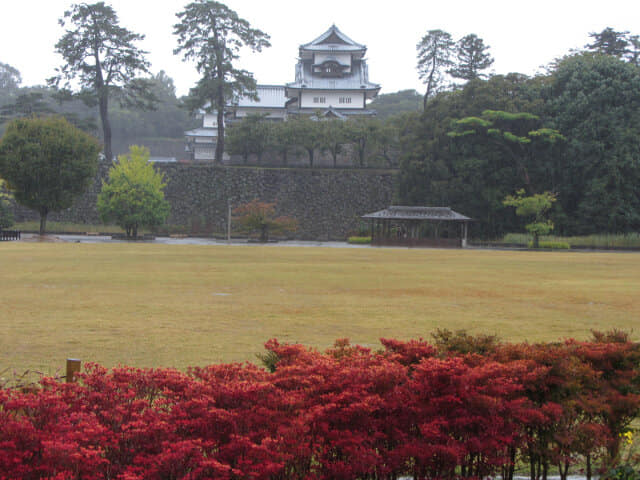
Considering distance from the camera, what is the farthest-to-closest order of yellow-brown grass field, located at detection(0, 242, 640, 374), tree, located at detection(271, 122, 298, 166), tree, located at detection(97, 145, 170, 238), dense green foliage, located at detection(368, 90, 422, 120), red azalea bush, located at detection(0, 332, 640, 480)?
dense green foliage, located at detection(368, 90, 422, 120), tree, located at detection(271, 122, 298, 166), tree, located at detection(97, 145, 170, 238), yellow-brown grass field, located at detection(0, 242, 640, 374), red azalea bush, located at detection(0, 332, 640, 480)

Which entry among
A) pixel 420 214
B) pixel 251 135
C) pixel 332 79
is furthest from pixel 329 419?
pixel 332 79

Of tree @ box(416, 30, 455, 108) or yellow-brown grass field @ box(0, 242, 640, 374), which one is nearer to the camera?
yellow-brown grass field @ box(0, 242, 640, 374)

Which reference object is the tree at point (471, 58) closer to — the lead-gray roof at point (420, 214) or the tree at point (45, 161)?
the lead-gray roof at point (420, 214)

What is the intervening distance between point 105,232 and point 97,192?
533cm

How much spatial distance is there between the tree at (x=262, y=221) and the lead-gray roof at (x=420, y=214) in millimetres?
6109

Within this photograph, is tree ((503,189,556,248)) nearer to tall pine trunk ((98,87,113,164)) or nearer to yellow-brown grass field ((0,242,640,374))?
yellow-brown grass field ((0,242,640,374))

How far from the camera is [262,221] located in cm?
4569

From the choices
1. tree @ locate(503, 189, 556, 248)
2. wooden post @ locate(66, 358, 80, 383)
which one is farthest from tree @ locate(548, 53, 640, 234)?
wooden post @ locate(66, 358, 80, 383)

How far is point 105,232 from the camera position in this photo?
49625mm

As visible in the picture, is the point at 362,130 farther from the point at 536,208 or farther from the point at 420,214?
the point at 536,208

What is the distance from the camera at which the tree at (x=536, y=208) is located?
141 ft

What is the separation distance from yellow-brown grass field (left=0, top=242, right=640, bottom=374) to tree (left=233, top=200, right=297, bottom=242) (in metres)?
25.4

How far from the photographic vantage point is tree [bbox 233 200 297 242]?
4578 centimetres

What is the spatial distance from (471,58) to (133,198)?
104 feet
